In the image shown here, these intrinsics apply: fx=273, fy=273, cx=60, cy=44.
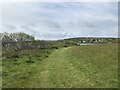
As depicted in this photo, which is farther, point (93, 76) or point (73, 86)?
point (93, 76)

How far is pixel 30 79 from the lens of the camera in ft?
87.5

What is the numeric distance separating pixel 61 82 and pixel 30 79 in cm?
409

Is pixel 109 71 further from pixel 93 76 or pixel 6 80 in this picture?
pixel 6 80

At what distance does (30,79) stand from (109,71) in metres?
8.36

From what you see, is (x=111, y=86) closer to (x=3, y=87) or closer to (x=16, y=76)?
(x=3, y=87)

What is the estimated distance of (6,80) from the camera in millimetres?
27000

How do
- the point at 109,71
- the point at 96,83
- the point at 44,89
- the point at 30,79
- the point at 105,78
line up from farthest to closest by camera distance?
the point at 109,71, the point at 30,79, the point at 105,78, the point at 96,83, the point at 44,89

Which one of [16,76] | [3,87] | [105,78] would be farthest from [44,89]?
[16,76]

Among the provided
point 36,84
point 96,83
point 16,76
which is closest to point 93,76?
point 96,83

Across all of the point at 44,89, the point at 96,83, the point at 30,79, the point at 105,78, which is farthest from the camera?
the point at 30,79

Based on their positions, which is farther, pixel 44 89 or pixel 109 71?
pixel 109 71

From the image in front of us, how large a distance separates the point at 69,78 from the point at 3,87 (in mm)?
6285

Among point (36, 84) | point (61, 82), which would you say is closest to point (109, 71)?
point (61, 82)

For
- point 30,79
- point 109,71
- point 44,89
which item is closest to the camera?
point 44,89
